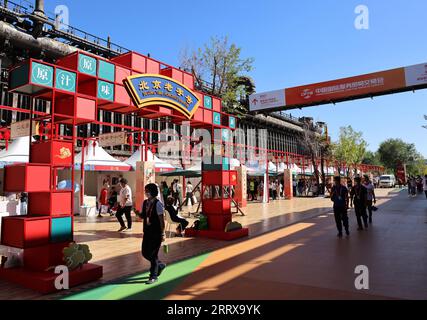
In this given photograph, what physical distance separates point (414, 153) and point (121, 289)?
3449 inches

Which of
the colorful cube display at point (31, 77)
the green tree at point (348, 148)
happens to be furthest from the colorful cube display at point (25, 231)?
the green tree at point (348, 148)

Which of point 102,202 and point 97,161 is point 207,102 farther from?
point 102,202

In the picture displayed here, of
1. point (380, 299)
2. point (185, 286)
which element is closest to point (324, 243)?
point (380, 299)

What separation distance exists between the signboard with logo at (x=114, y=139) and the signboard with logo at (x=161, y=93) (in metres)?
5.04

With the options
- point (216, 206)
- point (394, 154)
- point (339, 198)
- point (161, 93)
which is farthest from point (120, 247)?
point (394, 154)

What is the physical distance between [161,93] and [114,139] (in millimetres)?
6281

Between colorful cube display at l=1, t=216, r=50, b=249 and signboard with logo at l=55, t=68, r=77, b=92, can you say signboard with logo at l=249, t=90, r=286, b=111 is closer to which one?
signboard with logo at l=55, t=68, r=77, b=92

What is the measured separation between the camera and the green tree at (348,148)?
40.6 m

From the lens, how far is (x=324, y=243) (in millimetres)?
7855

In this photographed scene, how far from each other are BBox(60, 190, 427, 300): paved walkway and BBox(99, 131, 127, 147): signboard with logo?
7201 mm

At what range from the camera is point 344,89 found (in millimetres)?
27203

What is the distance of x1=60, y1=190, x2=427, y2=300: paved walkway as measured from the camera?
14.8 ft

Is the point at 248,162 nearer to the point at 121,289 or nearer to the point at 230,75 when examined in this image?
the point at 230,75

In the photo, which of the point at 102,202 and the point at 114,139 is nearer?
the point at 114,139
